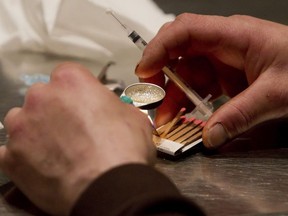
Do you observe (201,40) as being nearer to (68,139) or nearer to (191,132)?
(191,132)

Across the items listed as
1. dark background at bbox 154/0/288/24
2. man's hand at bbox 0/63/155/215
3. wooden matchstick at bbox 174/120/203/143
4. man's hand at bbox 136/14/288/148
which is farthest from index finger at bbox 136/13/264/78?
dark background at bbox 154/0/288/24

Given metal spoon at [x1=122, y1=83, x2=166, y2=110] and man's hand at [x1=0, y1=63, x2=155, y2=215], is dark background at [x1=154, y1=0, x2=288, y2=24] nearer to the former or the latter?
metal spoon at [x1=122, y1=83, x2=166, y2=110]

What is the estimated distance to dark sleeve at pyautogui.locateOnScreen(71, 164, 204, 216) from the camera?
0.53 metres

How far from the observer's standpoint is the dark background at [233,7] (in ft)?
4.43

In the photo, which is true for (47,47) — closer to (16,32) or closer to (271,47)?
(16,32)

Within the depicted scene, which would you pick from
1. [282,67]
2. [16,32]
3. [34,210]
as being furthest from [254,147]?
[16,32]

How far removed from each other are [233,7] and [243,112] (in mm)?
594

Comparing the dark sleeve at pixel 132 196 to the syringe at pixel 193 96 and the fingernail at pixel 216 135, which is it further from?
the syringe at pixel 193 96

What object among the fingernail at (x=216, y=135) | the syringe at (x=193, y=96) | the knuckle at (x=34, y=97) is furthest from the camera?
the syringe at (x=193, y=96)

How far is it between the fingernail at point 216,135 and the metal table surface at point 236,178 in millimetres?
21

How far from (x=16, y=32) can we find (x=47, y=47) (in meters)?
0.08

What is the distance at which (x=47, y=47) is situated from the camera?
1216mm

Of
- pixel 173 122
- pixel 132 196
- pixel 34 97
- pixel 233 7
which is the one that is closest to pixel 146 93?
pixel 173 122

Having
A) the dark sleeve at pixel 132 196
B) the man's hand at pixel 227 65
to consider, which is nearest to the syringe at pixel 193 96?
the man's hand at pixel 227 65
